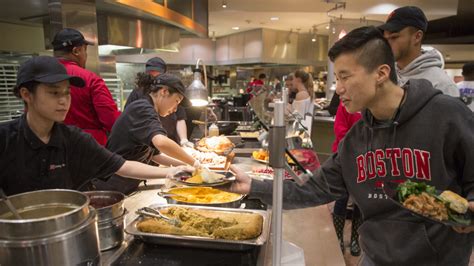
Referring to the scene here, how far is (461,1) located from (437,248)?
741 cm

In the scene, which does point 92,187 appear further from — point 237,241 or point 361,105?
point 361,105

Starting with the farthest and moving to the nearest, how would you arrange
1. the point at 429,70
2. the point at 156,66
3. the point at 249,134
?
the point at 249,134
the point at 156,66
the point at 429,70

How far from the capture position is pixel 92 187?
2227 mm

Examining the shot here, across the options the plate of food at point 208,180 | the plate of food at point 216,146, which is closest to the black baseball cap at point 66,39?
the plate of food at point 216,146

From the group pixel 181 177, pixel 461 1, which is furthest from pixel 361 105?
pixel 461 1

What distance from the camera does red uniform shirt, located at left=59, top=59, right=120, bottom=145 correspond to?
8.66 feet

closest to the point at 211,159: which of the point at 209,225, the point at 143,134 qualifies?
the point at 143,134

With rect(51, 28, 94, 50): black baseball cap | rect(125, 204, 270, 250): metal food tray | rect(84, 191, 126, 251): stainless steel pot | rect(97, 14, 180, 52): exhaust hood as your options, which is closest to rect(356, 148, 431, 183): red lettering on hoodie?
rect(125, 204, 270, 250): metal food tray

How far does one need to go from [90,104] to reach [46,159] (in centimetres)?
125

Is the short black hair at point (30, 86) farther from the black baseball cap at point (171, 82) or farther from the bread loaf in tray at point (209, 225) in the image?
the black baseball cap at point (171, 82)

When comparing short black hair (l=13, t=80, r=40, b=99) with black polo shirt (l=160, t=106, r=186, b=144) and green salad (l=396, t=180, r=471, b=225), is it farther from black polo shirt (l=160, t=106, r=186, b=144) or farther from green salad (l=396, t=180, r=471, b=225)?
black polo shirt (l=160, t=106, r=186, b=144)

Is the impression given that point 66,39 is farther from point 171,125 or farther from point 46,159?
point 171,125

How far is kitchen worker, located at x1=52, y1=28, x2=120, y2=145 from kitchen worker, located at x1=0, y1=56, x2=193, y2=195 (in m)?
1.06

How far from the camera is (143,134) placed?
2357mm
